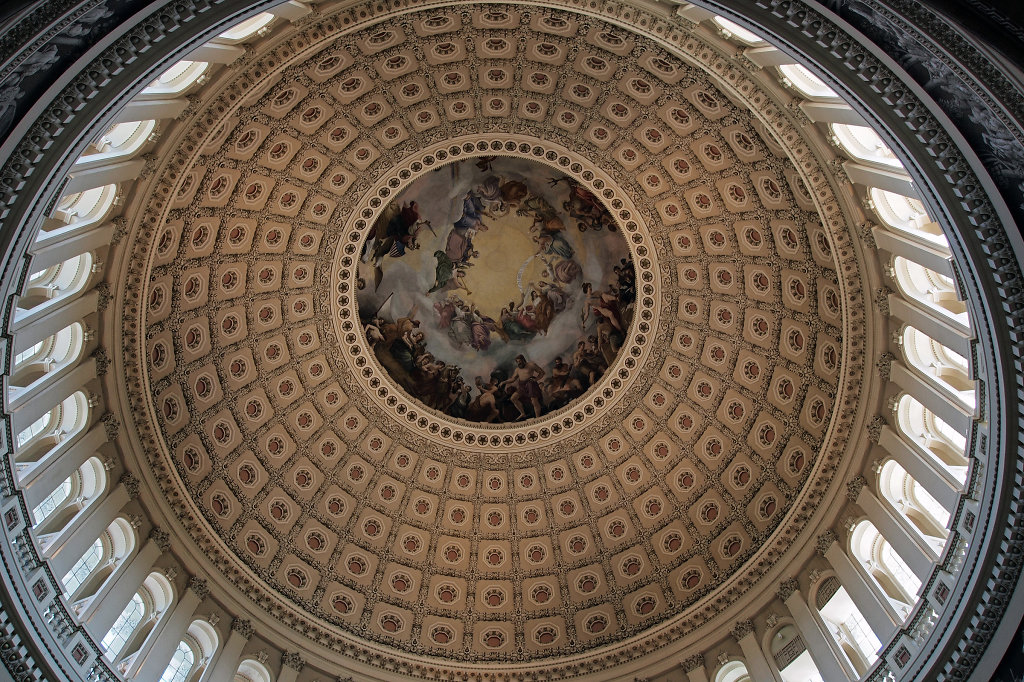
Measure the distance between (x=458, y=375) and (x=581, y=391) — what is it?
15.8 feet

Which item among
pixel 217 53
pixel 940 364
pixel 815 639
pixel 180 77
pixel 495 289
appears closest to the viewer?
pixel 217 53

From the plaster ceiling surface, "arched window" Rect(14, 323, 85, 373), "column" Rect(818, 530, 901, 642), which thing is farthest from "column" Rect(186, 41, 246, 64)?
"column" Rect(818, 530, 901, 642)

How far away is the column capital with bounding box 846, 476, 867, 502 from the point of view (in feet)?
68.9

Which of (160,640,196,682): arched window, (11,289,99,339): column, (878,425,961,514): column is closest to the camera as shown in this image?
(11,289,99,339): column

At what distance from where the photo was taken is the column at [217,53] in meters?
16.5

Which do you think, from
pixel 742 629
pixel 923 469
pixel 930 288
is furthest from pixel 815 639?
pixel 930 288

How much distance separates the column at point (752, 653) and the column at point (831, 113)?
13300 mm

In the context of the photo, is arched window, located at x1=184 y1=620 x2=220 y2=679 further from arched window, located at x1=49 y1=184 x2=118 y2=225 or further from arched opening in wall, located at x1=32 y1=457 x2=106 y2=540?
arched window, located at x1=49 y1=184 x2=118 y2=225

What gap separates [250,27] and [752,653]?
64.3 feet

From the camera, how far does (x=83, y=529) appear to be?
18.5m

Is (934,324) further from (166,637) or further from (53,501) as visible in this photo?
(53,501)

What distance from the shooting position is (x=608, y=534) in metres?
28.1

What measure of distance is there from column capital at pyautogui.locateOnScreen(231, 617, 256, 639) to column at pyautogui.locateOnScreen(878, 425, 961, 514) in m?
17.2

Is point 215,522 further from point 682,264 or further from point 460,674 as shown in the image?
point 682,264
